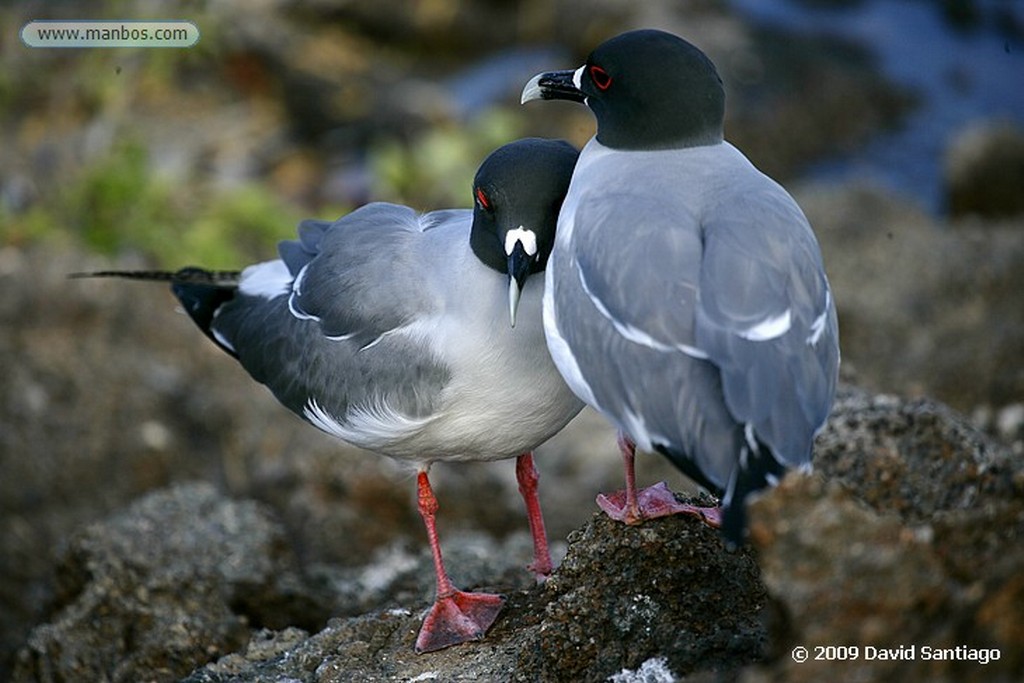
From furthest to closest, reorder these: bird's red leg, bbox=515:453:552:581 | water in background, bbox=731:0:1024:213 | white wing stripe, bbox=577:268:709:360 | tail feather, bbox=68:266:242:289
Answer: water in background, bbox=731:0:1024:213
tail feather, bbox=68:266:242:289
bird's red leg, bbox=515:453:552:581
white wing stripe, bbox=577:268:709:360

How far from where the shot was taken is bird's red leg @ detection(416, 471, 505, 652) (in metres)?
4.07

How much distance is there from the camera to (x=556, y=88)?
13.4ft

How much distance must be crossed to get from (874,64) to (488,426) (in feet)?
28.4

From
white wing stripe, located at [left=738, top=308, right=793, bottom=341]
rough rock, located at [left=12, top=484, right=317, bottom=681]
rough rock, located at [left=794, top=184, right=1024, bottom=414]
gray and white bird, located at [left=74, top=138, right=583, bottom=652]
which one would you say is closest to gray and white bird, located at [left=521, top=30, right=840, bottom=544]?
white wing stripe, located at [left=738, top=308, right=793, bottom=341]

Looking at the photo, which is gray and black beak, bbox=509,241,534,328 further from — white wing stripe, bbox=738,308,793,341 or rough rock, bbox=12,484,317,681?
rough rock, bbox=12,484,317,681

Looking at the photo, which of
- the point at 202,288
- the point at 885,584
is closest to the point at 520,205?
the point at 885,584

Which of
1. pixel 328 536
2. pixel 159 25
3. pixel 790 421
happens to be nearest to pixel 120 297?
pixel 328 536

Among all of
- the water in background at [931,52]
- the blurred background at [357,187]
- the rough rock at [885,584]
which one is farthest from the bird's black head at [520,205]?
the water in background at [931,52]

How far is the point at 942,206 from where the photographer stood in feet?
34.6

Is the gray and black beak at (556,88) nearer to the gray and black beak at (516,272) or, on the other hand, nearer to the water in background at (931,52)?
the gray and black beak at (516,272)

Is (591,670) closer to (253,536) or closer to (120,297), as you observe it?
(253,536)

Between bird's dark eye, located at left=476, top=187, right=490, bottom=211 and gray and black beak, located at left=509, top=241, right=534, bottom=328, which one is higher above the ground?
bird's dark eye, located at left=476, top=187, right=490, bottom=211

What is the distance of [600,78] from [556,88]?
0.27 metres

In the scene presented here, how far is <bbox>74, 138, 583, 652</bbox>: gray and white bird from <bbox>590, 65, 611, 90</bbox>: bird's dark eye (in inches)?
10.7
